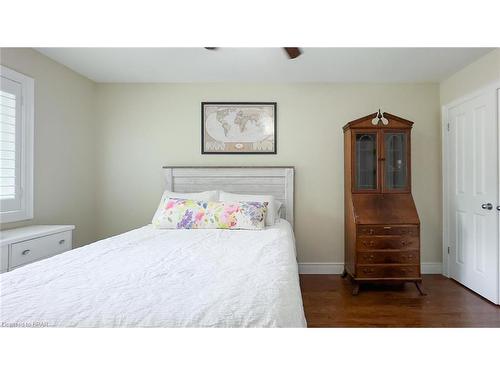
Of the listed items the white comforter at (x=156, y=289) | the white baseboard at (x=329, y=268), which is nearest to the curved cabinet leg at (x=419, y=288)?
the white baseboard at (x=329, y=268)

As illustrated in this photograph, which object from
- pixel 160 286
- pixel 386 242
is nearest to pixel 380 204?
pixel 386 242

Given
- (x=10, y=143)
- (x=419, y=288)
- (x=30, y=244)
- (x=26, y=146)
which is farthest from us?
(x=419, y=288)

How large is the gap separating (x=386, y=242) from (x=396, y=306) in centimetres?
61

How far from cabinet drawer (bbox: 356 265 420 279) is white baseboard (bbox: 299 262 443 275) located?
2.08 ft

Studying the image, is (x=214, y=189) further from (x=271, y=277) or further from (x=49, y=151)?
(x=271, y=277)

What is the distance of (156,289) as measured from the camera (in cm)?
131

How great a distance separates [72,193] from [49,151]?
0.55 metres

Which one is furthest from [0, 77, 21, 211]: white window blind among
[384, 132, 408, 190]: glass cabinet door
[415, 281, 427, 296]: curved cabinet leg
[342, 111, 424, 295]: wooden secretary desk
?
[415, 281, 427, 296]: curved cabinet leg

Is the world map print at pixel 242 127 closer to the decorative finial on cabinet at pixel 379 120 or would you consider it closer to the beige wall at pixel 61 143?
the decorative finial on cabinet at pixel 379 120

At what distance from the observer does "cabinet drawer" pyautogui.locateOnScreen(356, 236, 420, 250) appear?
3035mm

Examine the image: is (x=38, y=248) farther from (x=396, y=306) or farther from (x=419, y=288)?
(x=419, y=288)

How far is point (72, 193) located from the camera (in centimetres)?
340
